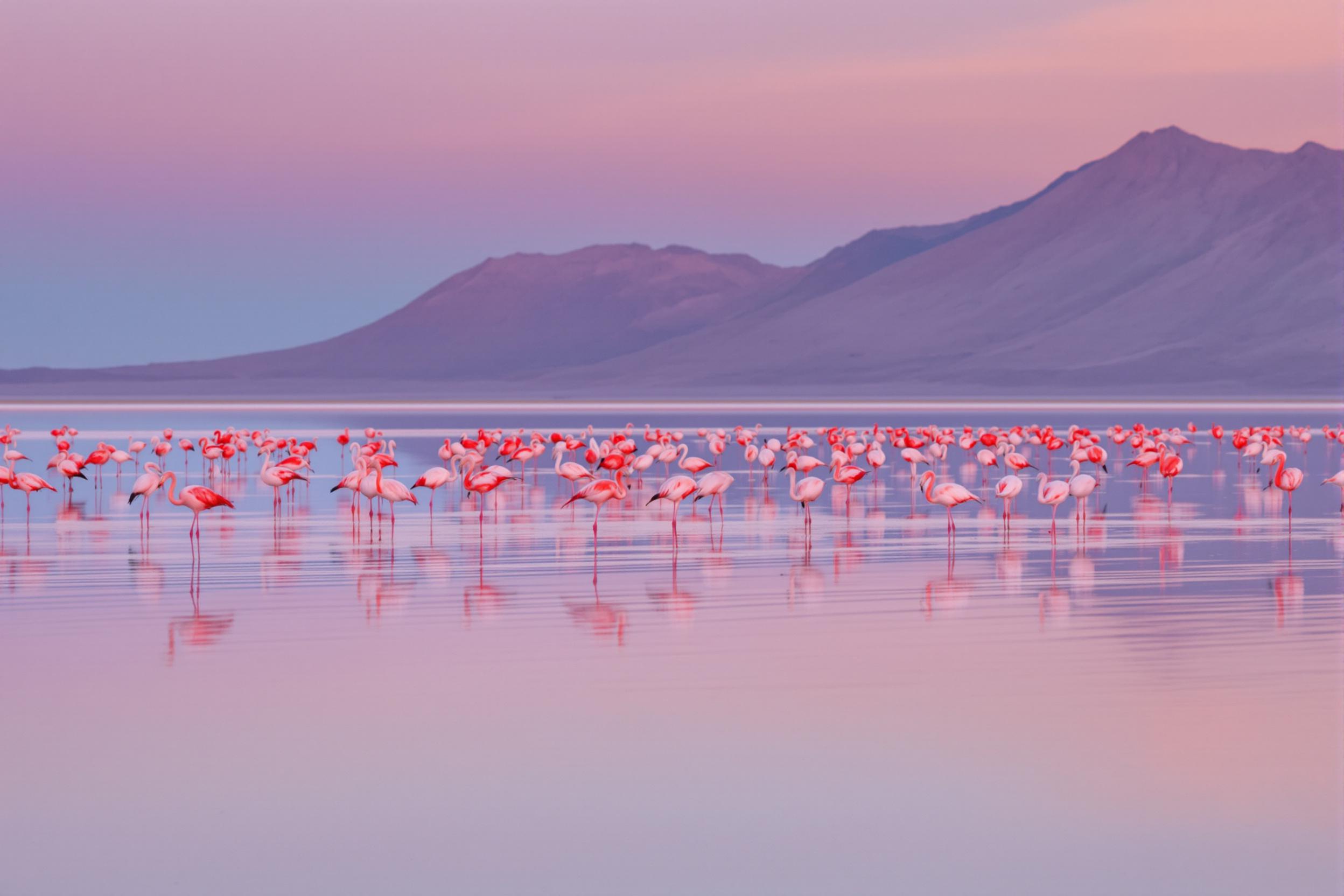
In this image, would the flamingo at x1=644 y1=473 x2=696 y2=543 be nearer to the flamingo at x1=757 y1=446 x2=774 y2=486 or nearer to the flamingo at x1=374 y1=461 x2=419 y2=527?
the flamingo at x1=374 y1=461 x2=419 y2=527

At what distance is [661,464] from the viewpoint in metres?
32.3

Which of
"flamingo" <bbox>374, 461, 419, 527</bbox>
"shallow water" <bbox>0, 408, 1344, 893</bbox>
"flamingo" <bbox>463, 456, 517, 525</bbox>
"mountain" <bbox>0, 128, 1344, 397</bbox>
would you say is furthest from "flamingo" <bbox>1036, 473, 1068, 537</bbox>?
"mountain" <bbox>0, 128, 1344, 397</bbox>

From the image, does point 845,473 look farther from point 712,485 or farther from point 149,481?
point 149,481

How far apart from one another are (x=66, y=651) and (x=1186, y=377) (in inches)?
4557

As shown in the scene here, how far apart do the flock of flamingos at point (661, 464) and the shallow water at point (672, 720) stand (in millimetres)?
1288

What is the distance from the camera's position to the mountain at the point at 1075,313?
123 m

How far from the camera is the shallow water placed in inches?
245

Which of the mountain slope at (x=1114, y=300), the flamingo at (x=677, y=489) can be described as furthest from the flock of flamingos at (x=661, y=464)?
the mountain slope at (x=1114, y=300)

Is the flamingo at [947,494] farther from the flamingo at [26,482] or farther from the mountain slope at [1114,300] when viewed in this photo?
the mountain slope at [1114,300]

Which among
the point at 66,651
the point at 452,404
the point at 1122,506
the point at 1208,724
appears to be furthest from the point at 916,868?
the point at 452,404

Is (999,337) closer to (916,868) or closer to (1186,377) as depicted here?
(1186,377)

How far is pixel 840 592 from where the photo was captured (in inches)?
498

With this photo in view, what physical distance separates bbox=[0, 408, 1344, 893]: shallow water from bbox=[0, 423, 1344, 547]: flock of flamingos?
129 centimetres

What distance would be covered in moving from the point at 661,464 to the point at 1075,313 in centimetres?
11585
